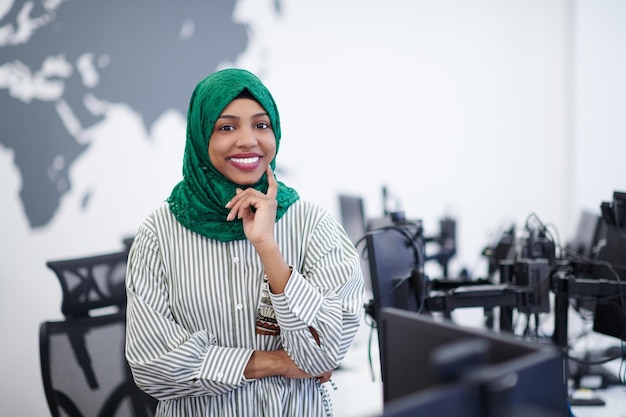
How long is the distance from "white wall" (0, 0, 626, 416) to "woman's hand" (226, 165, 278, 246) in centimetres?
252

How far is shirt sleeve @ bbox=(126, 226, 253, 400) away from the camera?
1.47m

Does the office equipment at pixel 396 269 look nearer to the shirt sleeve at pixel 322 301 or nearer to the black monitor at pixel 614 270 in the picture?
the shirt sleeve at pixel 322 301

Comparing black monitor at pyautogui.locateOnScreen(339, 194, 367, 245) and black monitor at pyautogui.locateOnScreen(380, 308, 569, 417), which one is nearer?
black monitor at pyautogui.locateOnScreen(380, 308, 569, 417)

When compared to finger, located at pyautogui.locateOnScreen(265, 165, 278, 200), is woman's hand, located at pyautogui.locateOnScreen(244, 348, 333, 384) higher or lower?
lower

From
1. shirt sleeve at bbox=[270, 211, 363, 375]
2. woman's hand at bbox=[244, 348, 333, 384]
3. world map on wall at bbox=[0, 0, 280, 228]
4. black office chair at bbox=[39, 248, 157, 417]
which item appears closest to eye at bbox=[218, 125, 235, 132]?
shirt sleeve at bbox=[270, 211, 363, 375]

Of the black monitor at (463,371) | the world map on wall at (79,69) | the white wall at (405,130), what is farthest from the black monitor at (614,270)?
the world map on wall at (79,69)

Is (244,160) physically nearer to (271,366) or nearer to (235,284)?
(235,284)

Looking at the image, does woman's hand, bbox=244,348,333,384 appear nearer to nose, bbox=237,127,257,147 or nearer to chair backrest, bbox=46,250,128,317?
nose, bbox=237,127,257,147

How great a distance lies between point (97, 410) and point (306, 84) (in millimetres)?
2990

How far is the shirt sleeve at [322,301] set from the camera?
4.77 ft

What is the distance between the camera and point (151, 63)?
13.4 ft

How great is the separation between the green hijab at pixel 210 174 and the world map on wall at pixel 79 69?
7.82 ft

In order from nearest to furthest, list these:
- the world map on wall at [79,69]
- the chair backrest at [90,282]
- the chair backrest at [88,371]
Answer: the chair backrest at [88,371]
the chair backrest at [90,282]
the world map on wall at [79,69]

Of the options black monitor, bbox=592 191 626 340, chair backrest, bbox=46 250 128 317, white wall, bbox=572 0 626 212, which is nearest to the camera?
chair backrest, bbox=46 250 128 317
